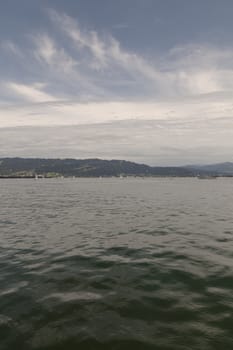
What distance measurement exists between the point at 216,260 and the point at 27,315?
1359 cm

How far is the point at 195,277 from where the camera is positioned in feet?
53.6

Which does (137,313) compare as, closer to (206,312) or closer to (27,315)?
(206,312)

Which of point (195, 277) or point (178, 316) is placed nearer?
point (178, 316)

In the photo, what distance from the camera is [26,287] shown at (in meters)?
14.8

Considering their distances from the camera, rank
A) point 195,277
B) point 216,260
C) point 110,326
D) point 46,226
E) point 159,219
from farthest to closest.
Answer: point 159,219 < point 46,226 < point 216,260 < point 195,277 < point 110,326

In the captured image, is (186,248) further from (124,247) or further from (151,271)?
(151,271)

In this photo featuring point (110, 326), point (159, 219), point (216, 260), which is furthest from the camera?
point (159, 219)

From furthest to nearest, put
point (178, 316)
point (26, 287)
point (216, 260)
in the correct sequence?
point (216, 260), point (26, 287), point (178, 316)

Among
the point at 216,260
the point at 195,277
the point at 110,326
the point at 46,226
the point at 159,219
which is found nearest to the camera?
the point at 110,326

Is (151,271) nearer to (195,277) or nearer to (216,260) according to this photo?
(195,277)

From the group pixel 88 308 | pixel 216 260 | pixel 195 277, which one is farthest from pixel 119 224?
pixel 88 308

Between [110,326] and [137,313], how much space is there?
1.55 meters

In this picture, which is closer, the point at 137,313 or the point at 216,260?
the point at 137,313

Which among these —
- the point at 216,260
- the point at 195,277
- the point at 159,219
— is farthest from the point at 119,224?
the point at 195,277
